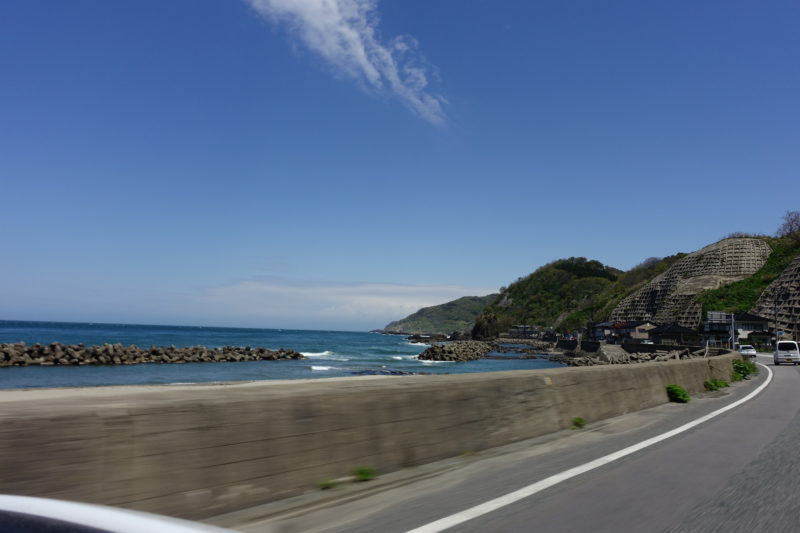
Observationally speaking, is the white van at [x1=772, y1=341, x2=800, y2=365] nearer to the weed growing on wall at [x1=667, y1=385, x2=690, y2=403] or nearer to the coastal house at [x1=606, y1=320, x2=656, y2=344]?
the weed growing on wall at [x1=667, y1=385, x2=690, y2=403]

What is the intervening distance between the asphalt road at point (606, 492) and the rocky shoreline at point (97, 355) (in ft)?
160

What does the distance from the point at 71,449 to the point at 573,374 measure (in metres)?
7.87

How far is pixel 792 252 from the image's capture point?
12588 cm

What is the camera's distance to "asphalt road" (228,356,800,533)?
4781 mm

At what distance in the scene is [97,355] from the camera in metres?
49.5

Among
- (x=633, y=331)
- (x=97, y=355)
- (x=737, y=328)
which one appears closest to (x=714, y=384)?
(x=97, y=355)

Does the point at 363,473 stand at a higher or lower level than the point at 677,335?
lower

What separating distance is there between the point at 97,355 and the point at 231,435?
168 feet

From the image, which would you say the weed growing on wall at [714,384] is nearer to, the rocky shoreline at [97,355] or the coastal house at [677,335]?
the rocky shoreline at [97,355]

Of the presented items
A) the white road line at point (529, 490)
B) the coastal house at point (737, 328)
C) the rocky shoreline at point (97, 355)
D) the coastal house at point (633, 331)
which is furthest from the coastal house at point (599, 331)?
the white road line at point (529, 490)

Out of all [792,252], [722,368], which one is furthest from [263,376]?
[792,252]

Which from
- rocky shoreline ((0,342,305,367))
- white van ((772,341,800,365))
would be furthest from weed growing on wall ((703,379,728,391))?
rocky shoreline ((0,342,305,367))

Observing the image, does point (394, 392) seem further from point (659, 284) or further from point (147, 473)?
point (659, 284)

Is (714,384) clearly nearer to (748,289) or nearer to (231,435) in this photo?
(231,435)
